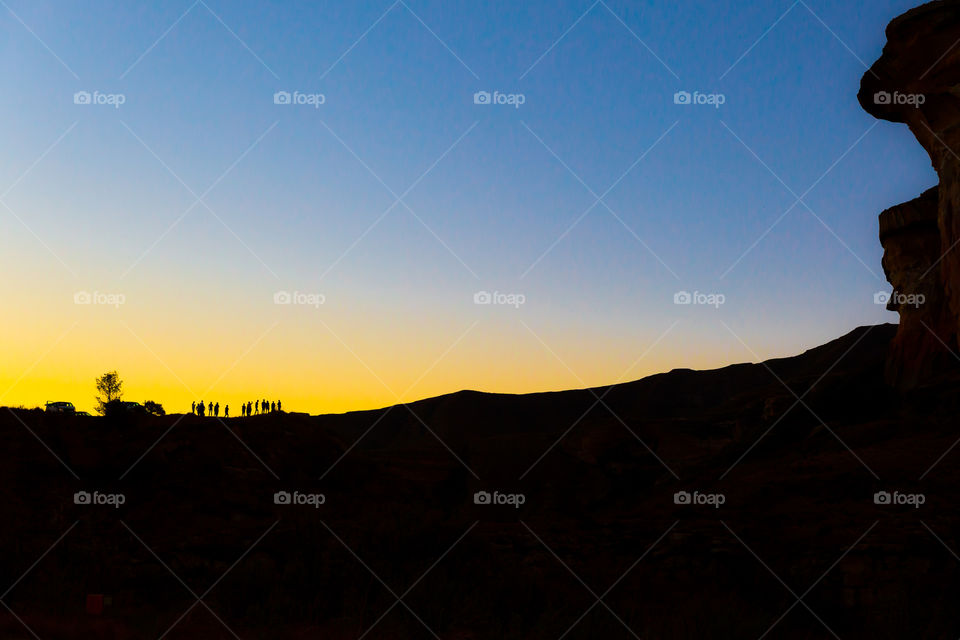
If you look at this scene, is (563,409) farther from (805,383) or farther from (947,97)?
(947,97)

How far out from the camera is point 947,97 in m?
29.0

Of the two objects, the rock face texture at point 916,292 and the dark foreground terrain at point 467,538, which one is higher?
the rock face texture at point 916,292

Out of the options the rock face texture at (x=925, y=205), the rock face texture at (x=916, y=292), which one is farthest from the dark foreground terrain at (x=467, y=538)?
the rock face texture at (x=925, y=205)

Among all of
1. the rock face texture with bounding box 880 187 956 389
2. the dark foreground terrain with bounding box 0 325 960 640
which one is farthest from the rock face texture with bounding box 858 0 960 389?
the dark foreground terrain with bounding box 0 325 960 640

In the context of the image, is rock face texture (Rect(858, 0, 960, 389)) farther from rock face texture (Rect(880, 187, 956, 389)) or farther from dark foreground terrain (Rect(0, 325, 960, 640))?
dark foreground terrain (Rect(0, 325, 960, 640))

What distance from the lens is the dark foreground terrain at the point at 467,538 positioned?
10.8 meters

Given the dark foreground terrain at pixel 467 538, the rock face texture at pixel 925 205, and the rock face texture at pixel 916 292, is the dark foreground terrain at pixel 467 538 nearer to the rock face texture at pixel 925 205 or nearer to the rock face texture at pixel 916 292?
the rock face texture at pixel 916 292

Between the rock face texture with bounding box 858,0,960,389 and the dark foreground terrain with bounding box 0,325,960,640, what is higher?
the rock face texture with bounding box 858,0,960,389

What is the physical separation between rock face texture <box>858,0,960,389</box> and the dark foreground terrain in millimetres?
2283

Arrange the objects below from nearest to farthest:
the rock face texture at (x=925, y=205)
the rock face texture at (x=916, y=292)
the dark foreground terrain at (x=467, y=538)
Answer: the dark foreground terrain at (x=467, y=538)
the rock face texture at (x=925, y=205)
the rock face texture at (x=916, y=292)

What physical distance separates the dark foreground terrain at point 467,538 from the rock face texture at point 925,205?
2.28 metres

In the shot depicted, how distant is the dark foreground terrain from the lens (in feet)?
35.5

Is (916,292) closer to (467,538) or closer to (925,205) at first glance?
(925,205)

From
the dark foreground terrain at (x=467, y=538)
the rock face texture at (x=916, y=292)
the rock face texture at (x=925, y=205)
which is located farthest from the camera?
the rock face texture at (x=916, y=292)
